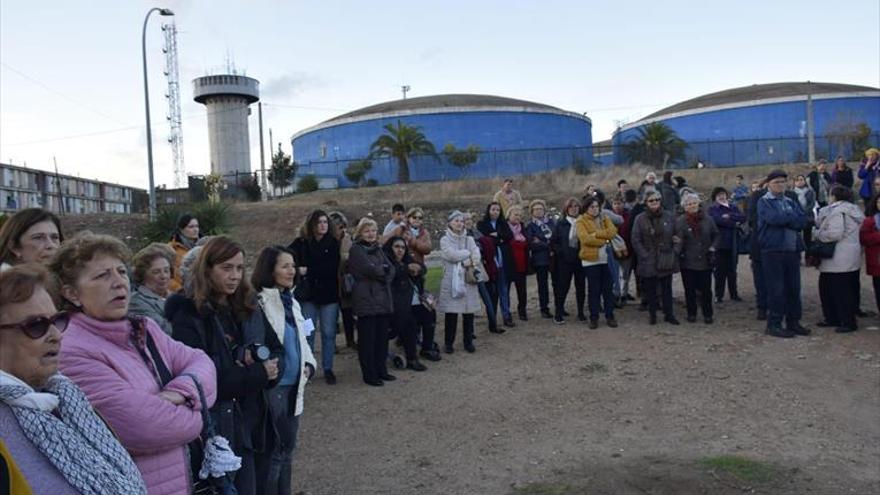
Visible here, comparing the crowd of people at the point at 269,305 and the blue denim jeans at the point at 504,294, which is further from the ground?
the crowd of people at the point at 269,305

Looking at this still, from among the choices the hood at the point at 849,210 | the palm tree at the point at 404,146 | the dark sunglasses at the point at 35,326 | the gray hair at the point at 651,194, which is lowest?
the dark sunglasses at the point at 35,326

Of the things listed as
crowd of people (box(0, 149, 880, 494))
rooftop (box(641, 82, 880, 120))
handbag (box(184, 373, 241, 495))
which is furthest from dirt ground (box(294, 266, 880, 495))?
rooftop (box(641, 82, 880, 120))

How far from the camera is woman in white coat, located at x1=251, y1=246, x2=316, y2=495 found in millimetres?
4102

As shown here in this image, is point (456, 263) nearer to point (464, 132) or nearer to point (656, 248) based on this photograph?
point (656, 248)

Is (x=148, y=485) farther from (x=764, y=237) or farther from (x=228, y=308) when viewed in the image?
(x=764, y=237)

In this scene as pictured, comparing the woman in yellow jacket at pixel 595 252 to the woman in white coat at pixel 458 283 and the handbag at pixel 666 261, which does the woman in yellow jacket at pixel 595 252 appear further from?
the woman in white coat at pixel 458 283

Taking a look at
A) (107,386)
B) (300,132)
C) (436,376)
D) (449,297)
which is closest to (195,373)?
(107,386)

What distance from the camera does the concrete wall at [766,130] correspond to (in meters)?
41.2

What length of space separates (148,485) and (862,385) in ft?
23.5

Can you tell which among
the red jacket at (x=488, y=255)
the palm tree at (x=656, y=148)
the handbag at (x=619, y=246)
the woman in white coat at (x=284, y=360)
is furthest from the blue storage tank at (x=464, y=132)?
the woman in white coat at (x=284, y=360)

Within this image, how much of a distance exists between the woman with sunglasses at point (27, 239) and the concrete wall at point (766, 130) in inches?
1590

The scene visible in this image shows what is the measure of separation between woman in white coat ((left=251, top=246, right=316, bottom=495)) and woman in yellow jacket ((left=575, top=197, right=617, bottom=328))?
596cm

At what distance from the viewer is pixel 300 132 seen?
5728cm

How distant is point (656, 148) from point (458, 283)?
35.1 meters
